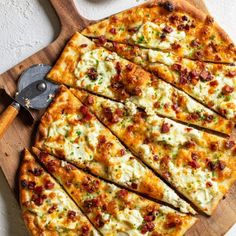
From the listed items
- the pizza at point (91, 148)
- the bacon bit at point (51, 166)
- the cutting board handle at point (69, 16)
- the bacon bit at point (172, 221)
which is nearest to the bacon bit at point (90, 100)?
the pizza at point (91, 148)

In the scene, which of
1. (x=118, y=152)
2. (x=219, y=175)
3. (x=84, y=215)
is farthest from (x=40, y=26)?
(x=219, y=175)

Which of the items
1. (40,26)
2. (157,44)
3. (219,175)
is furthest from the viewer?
(40,26)

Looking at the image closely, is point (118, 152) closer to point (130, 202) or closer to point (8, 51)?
point (130, 202)

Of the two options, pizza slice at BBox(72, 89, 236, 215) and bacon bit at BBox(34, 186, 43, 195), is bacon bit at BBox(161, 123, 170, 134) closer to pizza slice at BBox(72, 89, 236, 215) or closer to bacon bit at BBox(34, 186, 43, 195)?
pizza slice at BBox(72, 89, 236, 215)

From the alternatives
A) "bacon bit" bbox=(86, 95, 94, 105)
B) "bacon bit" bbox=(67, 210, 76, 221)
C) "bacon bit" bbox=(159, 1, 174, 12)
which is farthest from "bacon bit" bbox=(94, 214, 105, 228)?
"bacon bit" bbox=(159, 1, 174, 12)

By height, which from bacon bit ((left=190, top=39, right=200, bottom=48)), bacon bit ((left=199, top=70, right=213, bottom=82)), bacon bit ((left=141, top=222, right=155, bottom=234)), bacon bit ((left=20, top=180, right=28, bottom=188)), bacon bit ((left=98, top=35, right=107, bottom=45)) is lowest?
bacon bit ((left=141, top=222, right=155, bottom=234))

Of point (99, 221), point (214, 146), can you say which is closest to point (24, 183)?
point (99, 221)

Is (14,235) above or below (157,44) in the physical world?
below
